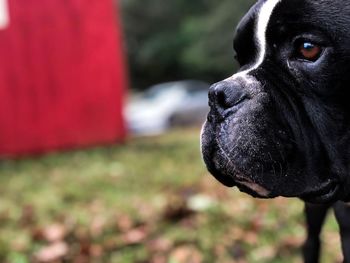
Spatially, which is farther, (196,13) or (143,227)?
(196,13)

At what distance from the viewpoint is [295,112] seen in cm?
190

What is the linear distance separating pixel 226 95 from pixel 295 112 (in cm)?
23

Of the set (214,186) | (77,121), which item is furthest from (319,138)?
(77,121)

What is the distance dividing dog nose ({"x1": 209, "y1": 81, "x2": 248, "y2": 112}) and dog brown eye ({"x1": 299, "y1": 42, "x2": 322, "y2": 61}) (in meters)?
0.23

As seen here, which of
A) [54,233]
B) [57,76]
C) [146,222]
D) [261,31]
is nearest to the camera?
[261,31]

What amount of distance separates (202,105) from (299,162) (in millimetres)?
15945

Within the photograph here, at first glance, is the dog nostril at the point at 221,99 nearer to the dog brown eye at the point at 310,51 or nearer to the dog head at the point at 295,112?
the dog head at the point at 295,112

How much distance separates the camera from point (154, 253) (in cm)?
357

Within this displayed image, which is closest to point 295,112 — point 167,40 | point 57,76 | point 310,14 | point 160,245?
point 310,14

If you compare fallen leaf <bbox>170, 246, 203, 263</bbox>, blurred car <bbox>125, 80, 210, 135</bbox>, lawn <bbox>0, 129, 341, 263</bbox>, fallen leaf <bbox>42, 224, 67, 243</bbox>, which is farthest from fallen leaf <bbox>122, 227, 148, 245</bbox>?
blurred car <bbox>125, 80, 210, 135</bbox>

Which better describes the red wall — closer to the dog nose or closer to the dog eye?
the dog nose

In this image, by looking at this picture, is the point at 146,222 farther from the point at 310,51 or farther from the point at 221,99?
the point at 310,51

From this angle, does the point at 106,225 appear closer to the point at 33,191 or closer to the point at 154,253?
the point at 154,253

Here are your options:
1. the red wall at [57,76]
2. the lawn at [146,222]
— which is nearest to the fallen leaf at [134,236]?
the lawn at [146,222]
